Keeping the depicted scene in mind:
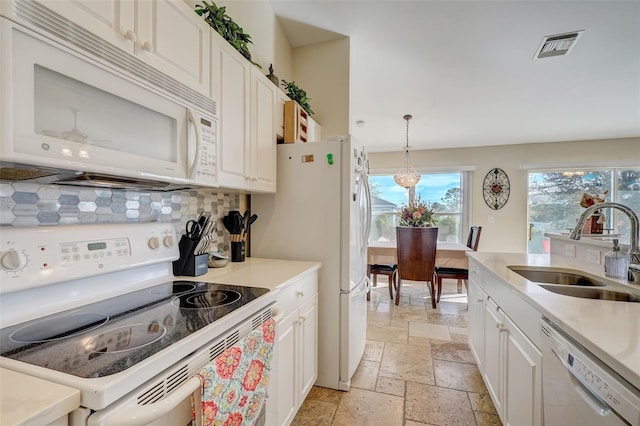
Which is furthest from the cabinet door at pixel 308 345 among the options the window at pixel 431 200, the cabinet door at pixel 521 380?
the window at pixel 431 200

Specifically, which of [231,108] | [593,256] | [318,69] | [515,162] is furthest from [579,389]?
[515,162]

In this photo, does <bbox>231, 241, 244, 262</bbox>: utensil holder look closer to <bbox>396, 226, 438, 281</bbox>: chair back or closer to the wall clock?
<bbox>396, 226, 438, 281</bbox>: chair back

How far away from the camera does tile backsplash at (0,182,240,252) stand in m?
0.90

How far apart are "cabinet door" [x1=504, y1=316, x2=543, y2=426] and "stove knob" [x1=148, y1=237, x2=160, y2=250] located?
163 cm

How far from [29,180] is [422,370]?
2.49m

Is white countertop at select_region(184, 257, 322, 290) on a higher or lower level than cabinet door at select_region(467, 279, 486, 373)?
higher

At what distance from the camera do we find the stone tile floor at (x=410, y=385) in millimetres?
1668

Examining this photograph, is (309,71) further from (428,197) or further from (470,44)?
(428,197)

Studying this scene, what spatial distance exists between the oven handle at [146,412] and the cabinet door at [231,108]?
97 centimetres

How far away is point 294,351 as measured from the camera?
1.52 m

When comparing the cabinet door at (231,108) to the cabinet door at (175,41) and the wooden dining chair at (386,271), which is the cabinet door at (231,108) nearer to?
the cabinet door at (175,41)

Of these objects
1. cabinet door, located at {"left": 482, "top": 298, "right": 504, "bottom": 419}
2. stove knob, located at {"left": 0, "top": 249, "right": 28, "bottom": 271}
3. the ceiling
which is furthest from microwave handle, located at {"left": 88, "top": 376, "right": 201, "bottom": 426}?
the ceiling

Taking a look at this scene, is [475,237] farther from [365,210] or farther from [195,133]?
[195,133]

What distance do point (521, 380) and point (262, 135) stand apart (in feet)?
5.97
